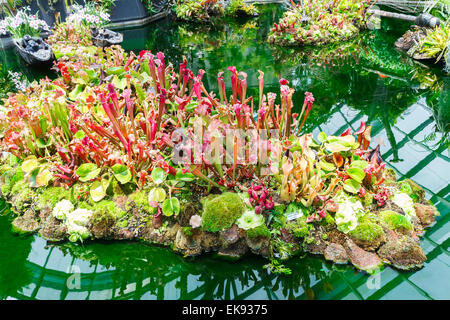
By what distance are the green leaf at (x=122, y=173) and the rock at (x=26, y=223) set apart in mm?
896

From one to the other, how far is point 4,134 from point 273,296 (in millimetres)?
3372

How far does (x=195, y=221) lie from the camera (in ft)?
9.06

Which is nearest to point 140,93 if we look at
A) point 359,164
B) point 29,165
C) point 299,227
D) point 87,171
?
point 87,171

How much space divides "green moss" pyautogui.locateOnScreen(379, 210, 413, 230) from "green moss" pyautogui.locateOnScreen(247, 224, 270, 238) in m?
0.93

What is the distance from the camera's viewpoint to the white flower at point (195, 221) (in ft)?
9.00

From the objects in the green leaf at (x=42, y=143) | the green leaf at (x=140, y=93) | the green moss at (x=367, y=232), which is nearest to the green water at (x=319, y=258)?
the green moss at (x=367, y=232)

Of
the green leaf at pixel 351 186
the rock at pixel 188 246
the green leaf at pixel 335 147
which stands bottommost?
the rock at pixel 188 246

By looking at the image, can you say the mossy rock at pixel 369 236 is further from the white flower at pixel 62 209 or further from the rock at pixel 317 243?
the white flower at pixel 62 209

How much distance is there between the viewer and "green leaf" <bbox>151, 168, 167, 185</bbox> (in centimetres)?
289

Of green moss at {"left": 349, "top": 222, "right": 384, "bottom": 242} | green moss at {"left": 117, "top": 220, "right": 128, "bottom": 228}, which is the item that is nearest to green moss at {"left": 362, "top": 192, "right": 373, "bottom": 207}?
green moss at {"left": 349, "top": 222, "right": 384, "bottom": 242}

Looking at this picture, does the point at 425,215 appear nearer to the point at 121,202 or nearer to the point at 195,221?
the point at 195,221

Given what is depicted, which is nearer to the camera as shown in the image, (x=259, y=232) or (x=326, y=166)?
(x=259, y=232)

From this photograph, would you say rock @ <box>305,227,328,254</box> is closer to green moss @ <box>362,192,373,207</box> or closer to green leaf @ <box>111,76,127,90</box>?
green moss @ <box>362,192,373,207</box>

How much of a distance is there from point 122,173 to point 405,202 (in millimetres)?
2452
